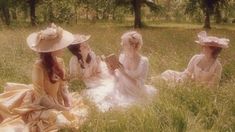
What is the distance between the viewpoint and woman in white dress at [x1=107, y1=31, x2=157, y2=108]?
7750 mm

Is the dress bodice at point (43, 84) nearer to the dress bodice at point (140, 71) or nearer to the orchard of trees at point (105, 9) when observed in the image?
the dress bodice at point (140, 71)

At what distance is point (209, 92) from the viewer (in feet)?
22.9

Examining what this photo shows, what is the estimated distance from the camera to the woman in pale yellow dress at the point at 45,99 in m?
6.40

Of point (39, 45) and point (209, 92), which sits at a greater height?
point (39, 45)

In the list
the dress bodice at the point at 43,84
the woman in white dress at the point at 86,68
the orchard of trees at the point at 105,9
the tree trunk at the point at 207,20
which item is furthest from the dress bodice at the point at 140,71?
the tree trunk at the point at 207,20

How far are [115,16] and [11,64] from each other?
88.1ft

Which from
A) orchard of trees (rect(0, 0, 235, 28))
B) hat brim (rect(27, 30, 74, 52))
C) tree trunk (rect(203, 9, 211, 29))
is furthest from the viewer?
orchard of trees (rect(0, 0, 235, 28))

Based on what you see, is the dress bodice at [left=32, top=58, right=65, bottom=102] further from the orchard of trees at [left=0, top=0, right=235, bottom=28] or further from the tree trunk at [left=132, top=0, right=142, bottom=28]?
the tree trunk at [left=132, top=0, right=142, bottom=28]

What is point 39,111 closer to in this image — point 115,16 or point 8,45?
point 8,45

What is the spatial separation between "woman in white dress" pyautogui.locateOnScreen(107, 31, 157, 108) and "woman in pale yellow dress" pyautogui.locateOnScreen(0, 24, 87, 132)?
1259mm

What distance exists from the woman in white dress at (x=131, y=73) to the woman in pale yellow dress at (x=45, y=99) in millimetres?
1259

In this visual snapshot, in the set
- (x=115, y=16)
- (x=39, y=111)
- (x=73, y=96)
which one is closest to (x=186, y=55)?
(x=73, y=96)

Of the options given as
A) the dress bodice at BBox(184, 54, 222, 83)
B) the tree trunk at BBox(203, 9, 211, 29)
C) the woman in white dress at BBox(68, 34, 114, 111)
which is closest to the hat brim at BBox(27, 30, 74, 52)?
the woman in white dress at BBox(68, 34, 114, 111)

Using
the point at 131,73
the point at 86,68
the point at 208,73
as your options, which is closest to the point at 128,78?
the point at 131,73
